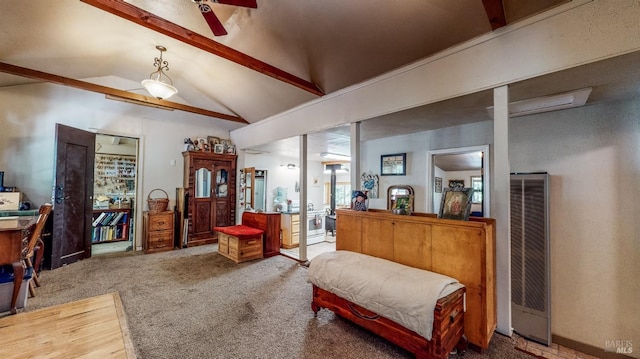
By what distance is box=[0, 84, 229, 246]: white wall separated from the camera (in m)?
3.88

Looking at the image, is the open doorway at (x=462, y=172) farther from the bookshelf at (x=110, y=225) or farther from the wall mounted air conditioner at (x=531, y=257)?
the bookshelf at (x=110, y=225)

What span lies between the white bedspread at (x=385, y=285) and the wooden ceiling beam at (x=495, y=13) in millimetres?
2039

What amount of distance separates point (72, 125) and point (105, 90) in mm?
939

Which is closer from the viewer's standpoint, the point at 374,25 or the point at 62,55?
the point at 374,25

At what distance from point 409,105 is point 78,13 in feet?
12.5

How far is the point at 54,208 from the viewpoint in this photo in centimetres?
365

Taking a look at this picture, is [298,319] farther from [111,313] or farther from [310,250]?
[310,250]

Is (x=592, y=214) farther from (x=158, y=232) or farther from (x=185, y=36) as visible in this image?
(x=158, y=232)

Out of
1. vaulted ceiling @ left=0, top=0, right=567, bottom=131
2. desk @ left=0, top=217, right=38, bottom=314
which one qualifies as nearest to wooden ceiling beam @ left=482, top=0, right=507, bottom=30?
vaulted ceiling @ left=0, top=0, right=567, bottom=131

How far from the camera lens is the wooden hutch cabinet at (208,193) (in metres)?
5.21

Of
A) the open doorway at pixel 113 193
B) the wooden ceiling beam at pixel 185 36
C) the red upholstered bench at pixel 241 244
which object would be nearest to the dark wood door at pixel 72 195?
the open doorway at pixel 113 193

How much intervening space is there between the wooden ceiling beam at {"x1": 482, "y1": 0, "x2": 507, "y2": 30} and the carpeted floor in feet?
8.47

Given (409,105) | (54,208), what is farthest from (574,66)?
(54,208)

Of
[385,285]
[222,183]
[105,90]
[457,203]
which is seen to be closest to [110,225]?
[222,183]
